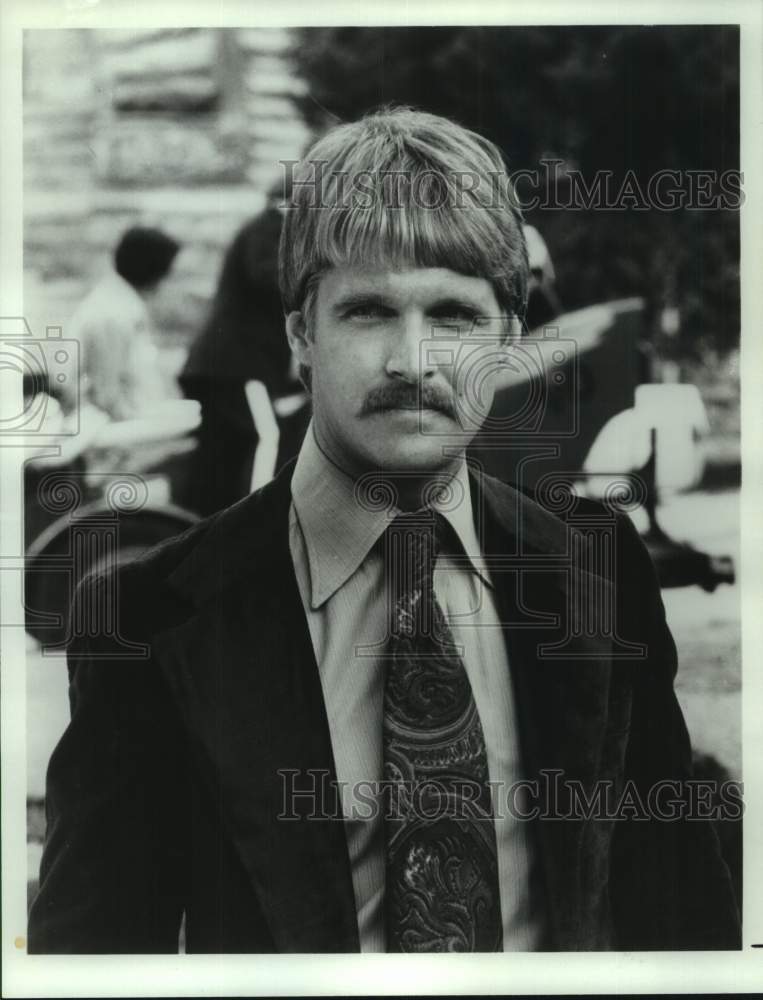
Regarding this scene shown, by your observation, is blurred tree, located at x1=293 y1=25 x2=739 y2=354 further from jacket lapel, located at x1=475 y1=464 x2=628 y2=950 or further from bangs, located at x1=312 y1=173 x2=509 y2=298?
jacket lapel, located at x1=475 y1=464 x2=628 y2=950

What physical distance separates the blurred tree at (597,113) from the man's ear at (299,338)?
58 cm

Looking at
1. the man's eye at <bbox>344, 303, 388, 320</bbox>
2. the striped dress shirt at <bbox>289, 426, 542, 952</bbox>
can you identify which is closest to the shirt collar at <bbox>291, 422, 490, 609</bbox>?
the striped dress shirt at <bbox>289, 426, 542, 952</bbox>

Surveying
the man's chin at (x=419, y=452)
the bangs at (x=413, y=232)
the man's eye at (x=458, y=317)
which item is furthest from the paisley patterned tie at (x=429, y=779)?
the bangs at (x=413, y=232)

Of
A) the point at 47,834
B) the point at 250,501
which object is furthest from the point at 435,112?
the point at 47,834

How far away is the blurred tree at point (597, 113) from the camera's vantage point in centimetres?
295

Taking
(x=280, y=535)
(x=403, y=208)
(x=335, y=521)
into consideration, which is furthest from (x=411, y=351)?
(x=280, y=535)

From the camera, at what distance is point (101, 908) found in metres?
2.95

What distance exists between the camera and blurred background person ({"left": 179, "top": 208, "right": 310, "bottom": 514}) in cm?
294

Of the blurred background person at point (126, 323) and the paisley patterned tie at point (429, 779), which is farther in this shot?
the blurred background person at point (126, 323)

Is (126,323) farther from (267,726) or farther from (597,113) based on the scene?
(597,113)

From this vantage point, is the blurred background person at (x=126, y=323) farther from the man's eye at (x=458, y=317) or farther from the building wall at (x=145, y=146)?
the man's eye at (x=458, y=317)

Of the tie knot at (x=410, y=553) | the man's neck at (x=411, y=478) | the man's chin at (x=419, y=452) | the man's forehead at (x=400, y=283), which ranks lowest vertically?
the tie knot at (x=410, y=553)

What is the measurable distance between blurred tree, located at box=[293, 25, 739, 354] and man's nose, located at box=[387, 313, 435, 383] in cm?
44

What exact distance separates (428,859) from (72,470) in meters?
1.50
